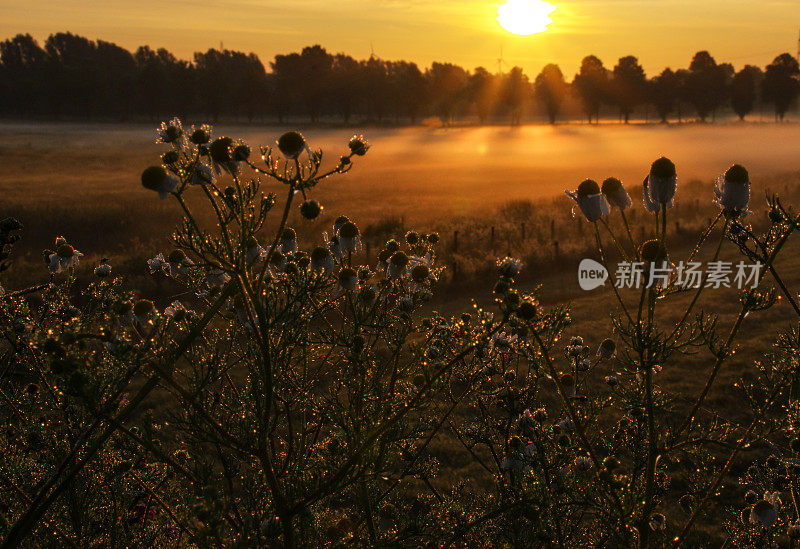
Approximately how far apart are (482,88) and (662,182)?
408 ft

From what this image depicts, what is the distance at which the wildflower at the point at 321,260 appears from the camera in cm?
264

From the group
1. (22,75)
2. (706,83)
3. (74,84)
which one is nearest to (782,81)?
(706,83)

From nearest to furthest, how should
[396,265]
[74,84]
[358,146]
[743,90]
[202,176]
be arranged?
1. [202,176]
2. [358,146]
3. [396,265]
4. [74,84]
5. [743,90]

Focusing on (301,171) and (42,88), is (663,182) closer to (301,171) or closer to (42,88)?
(301,171)

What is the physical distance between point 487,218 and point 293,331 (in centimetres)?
2292

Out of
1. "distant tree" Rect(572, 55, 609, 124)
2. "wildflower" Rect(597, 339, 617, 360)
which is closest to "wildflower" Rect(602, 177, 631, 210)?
"wildflower" Rect(597, 339, 617, 360)

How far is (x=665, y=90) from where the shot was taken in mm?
104688

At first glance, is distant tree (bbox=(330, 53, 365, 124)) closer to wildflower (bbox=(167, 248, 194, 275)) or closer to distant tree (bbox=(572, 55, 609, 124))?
distant tree (bbox=(572, 55, 609, 124))

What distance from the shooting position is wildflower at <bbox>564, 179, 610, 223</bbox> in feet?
7.68

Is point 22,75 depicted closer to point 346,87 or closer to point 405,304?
point 346,87

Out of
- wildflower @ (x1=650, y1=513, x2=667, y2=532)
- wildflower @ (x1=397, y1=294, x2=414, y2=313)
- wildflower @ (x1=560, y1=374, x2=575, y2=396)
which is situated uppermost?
wildflower @ (x1=397, y1=294, x2=414, y2=313)

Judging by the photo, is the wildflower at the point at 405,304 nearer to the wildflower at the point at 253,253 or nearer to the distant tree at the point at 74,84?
the wildflower at the point at 253,253

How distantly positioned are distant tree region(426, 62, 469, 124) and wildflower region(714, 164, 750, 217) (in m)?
112

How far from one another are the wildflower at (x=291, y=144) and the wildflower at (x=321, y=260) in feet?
2.26
